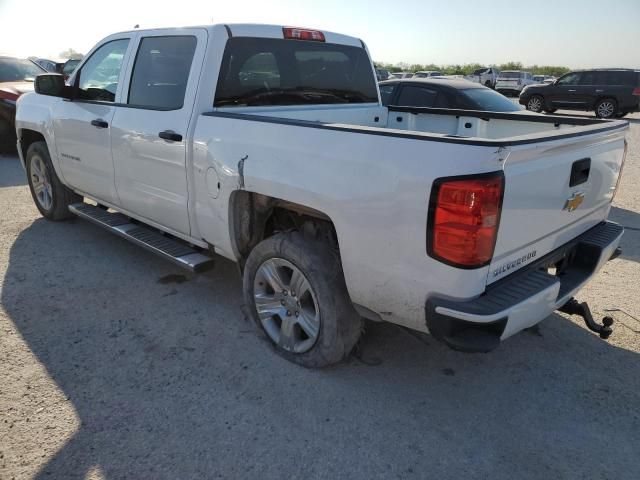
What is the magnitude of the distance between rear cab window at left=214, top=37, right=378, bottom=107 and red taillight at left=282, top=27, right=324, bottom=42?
0.03 metres

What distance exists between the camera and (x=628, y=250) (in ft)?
17.0

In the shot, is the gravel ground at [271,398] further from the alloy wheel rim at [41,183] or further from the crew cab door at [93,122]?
the alloy wheel rim at [41,183]

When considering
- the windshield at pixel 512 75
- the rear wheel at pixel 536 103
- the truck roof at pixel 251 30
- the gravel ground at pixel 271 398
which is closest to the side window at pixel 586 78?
the rear wheel at pixel 536 103

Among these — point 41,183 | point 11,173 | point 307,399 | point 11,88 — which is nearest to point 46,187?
point 41,183

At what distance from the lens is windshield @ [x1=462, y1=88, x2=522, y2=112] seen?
7.09 m

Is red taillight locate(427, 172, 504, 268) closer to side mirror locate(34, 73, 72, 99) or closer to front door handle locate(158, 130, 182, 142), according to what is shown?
front door handle locate(158, 130, 182, 142)

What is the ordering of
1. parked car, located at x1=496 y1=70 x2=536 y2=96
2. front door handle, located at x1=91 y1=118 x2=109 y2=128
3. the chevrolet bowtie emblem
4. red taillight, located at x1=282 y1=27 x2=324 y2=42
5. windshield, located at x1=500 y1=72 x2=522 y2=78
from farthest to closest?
windshield, located at x1=500 y1=72 x2=522 y2=78 → parked car, located at x1=496 y1=70 x2=536 y2=96 → front door handle, located at x1=91 y1=118 x2=109 y2=128 → red taillight, located at x1=282 y1=27 x2=324 y2=42 → the chevrolet bowtie emblem

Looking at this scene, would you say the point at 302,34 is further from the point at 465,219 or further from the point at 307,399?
the point at 307,399

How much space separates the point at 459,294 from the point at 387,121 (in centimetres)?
265

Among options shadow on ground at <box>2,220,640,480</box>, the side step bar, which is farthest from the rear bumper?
the side step bar

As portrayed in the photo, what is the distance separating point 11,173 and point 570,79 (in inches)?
775

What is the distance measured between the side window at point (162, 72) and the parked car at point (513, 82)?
105 ft

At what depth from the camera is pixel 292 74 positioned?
12.6 feet

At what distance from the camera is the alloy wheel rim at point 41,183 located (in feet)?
17.9
